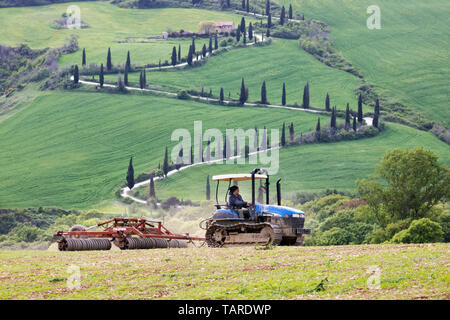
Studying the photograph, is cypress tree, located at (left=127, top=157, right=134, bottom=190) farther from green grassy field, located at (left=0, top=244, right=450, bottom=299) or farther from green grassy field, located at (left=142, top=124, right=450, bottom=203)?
green grassy field, located at (left=0, top=244, right=450, bottom=299)

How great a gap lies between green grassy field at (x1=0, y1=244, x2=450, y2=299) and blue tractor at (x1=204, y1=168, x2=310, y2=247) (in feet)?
14.7

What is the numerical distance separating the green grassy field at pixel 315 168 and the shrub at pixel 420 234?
88.6 meters

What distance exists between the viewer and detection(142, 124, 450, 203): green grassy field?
16312 centimetres

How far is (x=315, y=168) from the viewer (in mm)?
174625

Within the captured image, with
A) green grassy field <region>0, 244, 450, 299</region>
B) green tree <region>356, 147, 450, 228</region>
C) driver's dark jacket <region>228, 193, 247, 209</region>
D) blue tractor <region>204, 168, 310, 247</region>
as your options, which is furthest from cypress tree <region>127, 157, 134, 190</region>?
green grassy field <region>0, 244, 450, 299</region>

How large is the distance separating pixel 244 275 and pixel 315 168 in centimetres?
14873

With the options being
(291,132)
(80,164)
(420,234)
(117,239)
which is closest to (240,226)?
(117,239)

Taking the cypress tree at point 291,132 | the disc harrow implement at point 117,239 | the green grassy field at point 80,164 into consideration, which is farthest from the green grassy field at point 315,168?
the disc harrow implement at point 117,239

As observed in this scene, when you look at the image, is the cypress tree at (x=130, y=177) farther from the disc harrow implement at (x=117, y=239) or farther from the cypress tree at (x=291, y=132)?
the disc harrow implement at (x=117, y=239)

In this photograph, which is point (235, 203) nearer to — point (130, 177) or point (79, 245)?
point (79, 245)

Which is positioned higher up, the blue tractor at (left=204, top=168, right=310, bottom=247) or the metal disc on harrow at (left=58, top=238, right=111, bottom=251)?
the blue tractor at (left=204, top=168, right=310, bottom=247)

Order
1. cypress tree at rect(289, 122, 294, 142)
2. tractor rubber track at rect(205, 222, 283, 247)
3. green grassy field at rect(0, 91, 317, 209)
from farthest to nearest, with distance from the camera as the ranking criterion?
1. cypress tree at rect(289, 122, 294, 142)
2. green grassy field at rect(0, 91, 317, 209)
3. tractor rubber track at rect(205, 222, 283, 247)

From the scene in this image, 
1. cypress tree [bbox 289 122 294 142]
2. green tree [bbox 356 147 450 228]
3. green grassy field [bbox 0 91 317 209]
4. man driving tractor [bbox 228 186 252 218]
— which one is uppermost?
man driving tractor [bbox 228 186 252 218]
